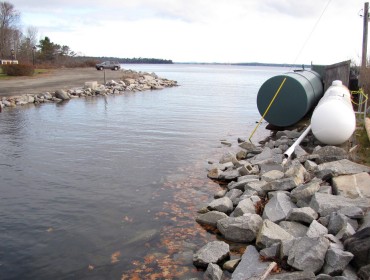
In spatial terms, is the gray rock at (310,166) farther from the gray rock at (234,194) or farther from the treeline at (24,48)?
the treeline at (24,48)

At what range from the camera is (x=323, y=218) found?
7.23 m

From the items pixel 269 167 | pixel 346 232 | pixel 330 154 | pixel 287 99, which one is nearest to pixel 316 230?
pixel 346 232

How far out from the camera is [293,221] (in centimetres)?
754

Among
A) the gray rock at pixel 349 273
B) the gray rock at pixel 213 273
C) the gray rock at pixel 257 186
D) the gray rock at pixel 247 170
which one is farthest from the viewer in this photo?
the gray rock at pixel 247 170

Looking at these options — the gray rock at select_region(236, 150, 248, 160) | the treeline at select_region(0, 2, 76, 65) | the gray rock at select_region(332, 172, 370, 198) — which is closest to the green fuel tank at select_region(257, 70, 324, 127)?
the gray rock at select_region(236, 150, 248, 160)

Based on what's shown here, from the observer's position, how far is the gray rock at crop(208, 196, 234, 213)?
340 inches

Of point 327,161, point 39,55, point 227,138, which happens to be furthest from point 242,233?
point 39,55

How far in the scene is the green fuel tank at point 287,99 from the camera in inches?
679

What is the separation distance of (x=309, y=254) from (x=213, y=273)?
1506mm

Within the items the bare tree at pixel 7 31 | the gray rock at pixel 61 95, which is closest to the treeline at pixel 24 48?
the bare tree at pixel 7 31

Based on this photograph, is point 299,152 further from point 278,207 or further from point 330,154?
point 278,207

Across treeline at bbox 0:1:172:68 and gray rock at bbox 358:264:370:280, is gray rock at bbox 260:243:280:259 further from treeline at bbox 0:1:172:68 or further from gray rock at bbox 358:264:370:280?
treeline at bbox 0:1:172:68

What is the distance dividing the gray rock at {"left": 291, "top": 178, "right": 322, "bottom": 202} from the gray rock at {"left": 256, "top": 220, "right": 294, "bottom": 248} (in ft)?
4.70

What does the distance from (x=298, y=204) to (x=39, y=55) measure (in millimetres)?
84052
